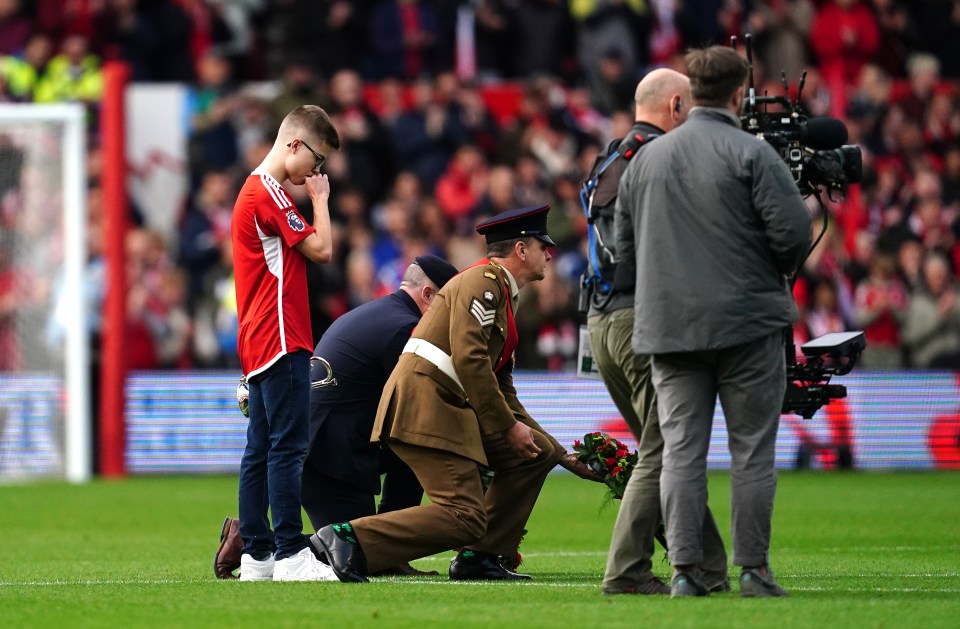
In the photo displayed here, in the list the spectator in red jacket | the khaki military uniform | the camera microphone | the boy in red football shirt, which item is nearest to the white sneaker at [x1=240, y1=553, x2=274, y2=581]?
the boy in red football shirt

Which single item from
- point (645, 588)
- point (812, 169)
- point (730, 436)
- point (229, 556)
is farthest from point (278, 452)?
point (812, 169)

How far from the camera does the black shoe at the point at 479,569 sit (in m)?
9.14

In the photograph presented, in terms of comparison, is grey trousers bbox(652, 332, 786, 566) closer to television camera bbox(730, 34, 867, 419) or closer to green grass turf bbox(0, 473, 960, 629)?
green grass turf bbox(0, 473, 960, 629)

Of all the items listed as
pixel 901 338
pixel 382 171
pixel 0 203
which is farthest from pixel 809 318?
pixel 0 203

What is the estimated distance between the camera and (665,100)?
Answer: 8.37 meters

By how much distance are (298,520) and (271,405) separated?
24.2 inches

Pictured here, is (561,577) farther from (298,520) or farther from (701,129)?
(701,129)

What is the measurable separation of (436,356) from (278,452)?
0.92 metres

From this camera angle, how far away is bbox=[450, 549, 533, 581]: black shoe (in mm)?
9141

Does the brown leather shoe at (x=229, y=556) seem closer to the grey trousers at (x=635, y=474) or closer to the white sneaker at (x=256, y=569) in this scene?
the white sneaker at (x=256, y=569)

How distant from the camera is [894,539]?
1146cm

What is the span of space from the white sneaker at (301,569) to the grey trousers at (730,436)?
6.74 ft

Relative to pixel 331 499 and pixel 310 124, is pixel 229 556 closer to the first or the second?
pixel 331 499

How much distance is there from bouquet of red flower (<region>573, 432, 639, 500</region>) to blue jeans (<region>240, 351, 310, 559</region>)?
4.95 feet
